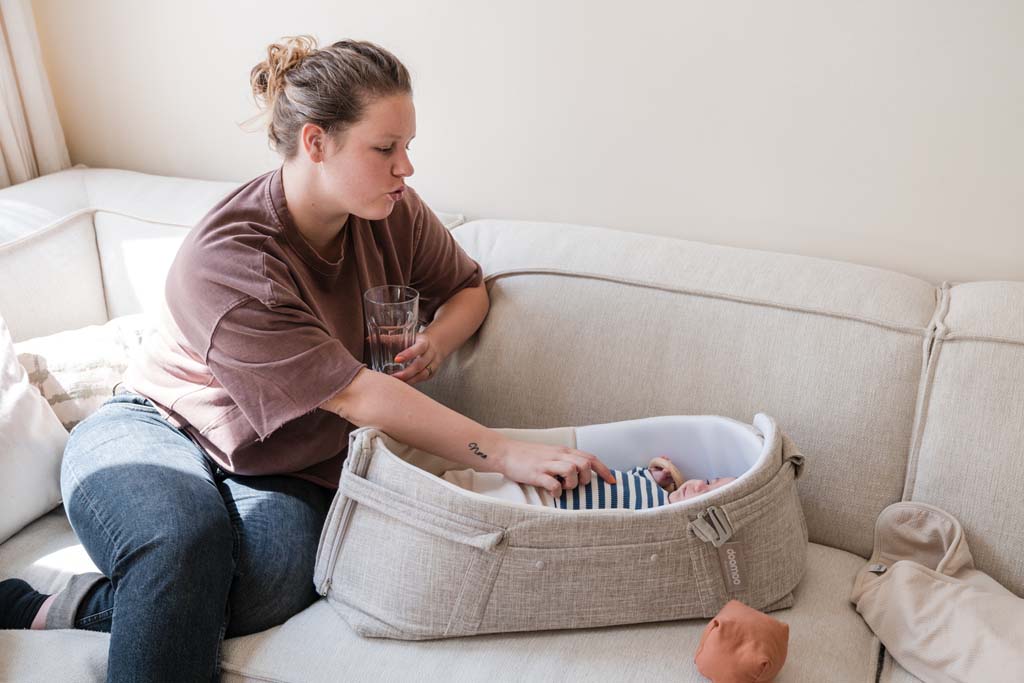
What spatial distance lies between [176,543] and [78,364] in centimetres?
63

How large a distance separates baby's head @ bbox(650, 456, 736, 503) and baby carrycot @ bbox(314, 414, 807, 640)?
0.12 m

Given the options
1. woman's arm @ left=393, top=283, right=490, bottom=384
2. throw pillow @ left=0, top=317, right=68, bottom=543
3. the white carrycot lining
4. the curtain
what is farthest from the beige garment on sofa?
the curtain

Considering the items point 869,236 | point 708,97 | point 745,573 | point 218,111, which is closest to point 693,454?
point 745,573

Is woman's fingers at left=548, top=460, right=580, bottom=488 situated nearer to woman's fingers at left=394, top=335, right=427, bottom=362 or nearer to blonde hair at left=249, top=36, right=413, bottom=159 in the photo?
woman's fingers at left=394, top=335, right=427, bottom=362

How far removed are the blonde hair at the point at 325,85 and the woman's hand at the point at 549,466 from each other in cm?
58

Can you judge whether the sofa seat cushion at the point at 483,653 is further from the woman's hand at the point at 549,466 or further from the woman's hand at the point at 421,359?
the woman's hand at the point at 421,359

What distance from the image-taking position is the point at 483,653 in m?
1.36

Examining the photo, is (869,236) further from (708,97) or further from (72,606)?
(72,606)

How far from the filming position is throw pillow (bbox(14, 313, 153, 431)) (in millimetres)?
1817

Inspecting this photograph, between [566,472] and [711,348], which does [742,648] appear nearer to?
[566,472]

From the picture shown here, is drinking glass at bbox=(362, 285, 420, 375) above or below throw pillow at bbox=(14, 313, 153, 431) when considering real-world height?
above

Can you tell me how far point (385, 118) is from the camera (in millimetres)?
1487

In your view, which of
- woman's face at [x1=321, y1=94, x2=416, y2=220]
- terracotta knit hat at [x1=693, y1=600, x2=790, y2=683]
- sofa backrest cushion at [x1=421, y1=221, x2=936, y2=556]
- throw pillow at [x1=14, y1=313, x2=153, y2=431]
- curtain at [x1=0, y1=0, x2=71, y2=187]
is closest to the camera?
terracotta knit hat at [x1=693, y1=600, x2=790, y2=683]

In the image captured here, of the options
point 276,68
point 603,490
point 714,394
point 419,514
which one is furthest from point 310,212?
point 714,394
